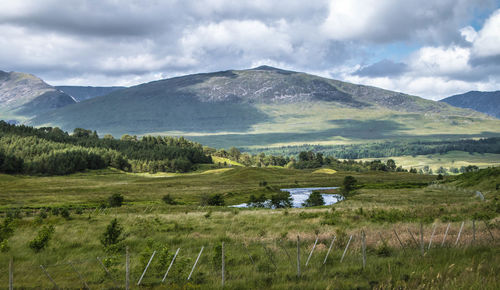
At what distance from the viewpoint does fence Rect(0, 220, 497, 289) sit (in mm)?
18219

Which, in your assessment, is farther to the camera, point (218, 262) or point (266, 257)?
point (266, 257)

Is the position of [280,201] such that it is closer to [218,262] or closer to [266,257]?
[266,257]

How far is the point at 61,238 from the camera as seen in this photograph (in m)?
31.8

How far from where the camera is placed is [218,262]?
67.3ft

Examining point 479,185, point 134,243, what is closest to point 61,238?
point 134,243

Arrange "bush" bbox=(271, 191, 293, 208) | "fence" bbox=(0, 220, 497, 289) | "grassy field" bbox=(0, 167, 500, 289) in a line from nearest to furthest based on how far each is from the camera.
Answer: "grassy field" bbox=(0, 167, 500, 289) → "fence" bbox=(0, 220, 497, 289) → "bush" bbox=(271, 191, 293, 208)

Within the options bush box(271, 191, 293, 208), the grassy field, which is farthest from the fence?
bush box(271, 191, 293, 208)

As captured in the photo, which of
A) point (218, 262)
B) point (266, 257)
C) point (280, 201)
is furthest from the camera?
point (280, 201)

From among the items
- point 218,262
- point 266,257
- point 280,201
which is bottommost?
point 280,201

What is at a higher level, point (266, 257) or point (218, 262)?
point (218, 262)

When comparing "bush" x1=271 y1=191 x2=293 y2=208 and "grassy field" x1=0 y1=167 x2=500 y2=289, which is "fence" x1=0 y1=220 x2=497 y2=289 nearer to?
"grassy field" x1=0 y1=167 x2=500 y2=289

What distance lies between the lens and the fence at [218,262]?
18219mm

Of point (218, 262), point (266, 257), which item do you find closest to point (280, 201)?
point (266, 257)

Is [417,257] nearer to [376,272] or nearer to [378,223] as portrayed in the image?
[376,272]
